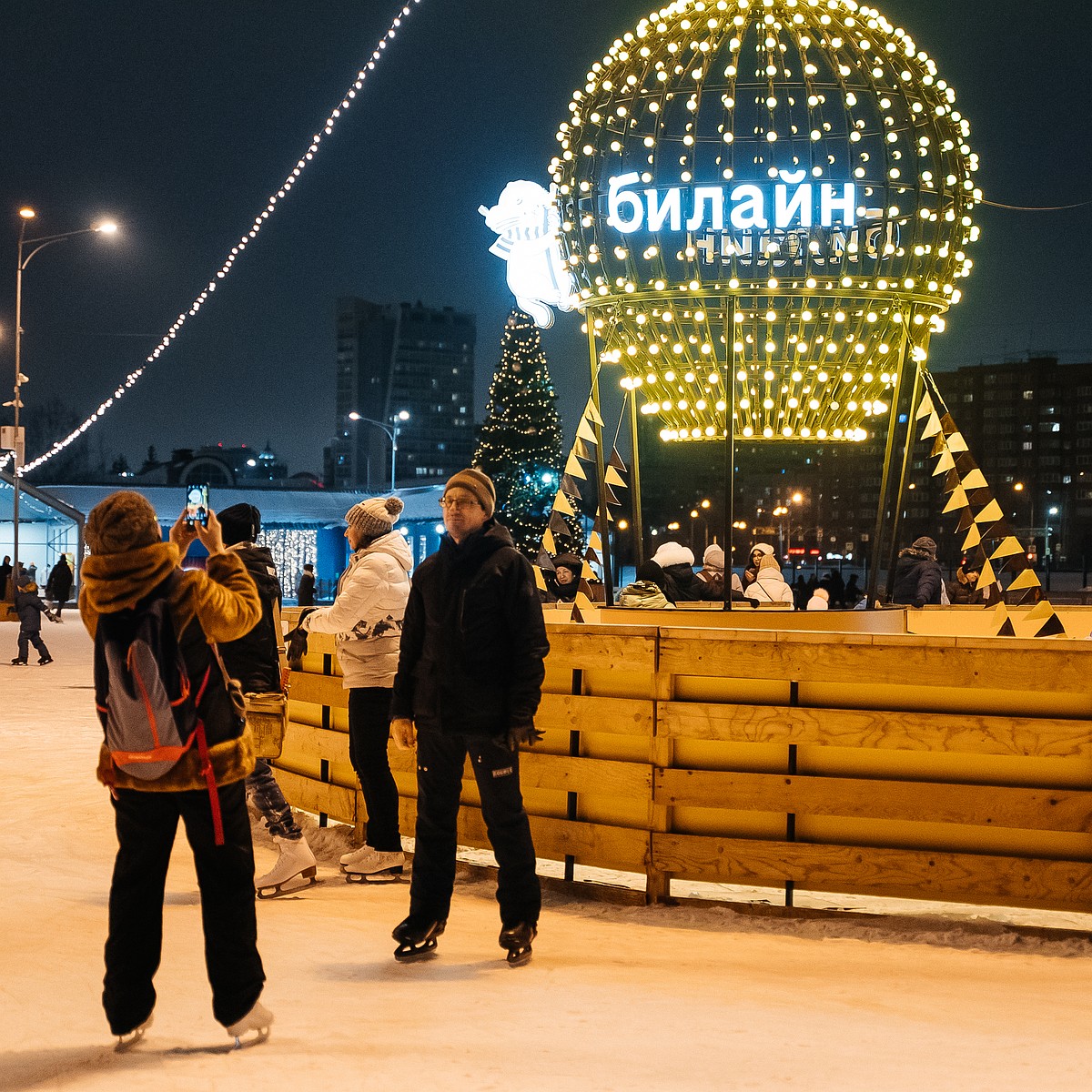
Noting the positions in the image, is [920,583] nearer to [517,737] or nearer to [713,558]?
[713,558]

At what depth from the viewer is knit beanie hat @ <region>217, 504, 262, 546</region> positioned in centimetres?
576

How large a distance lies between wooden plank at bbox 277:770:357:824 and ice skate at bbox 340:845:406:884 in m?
0.64

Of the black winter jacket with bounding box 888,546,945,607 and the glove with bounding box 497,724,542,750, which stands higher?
the black winter jacket with bounding box 888,546,945,607

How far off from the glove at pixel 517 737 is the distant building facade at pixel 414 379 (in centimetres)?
14519

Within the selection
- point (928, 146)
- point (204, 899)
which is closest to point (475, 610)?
point (204, 899)

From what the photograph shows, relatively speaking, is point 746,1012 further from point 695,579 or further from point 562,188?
point 695,579

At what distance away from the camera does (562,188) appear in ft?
26.3

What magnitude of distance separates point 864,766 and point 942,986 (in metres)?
1.14

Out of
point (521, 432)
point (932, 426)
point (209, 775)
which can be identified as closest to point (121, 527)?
point (209, 775)

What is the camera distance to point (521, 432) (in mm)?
44594

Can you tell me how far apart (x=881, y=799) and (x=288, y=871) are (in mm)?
2690

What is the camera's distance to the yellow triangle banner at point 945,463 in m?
8.28

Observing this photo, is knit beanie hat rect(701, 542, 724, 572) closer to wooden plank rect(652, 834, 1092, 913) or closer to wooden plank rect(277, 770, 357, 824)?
wooden plank rect(277, 770, 357, 824)

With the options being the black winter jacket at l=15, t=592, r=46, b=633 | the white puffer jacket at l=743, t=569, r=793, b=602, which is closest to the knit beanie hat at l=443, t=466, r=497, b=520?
the white puffer jacket at l=743, t=569, r=793, b=602
